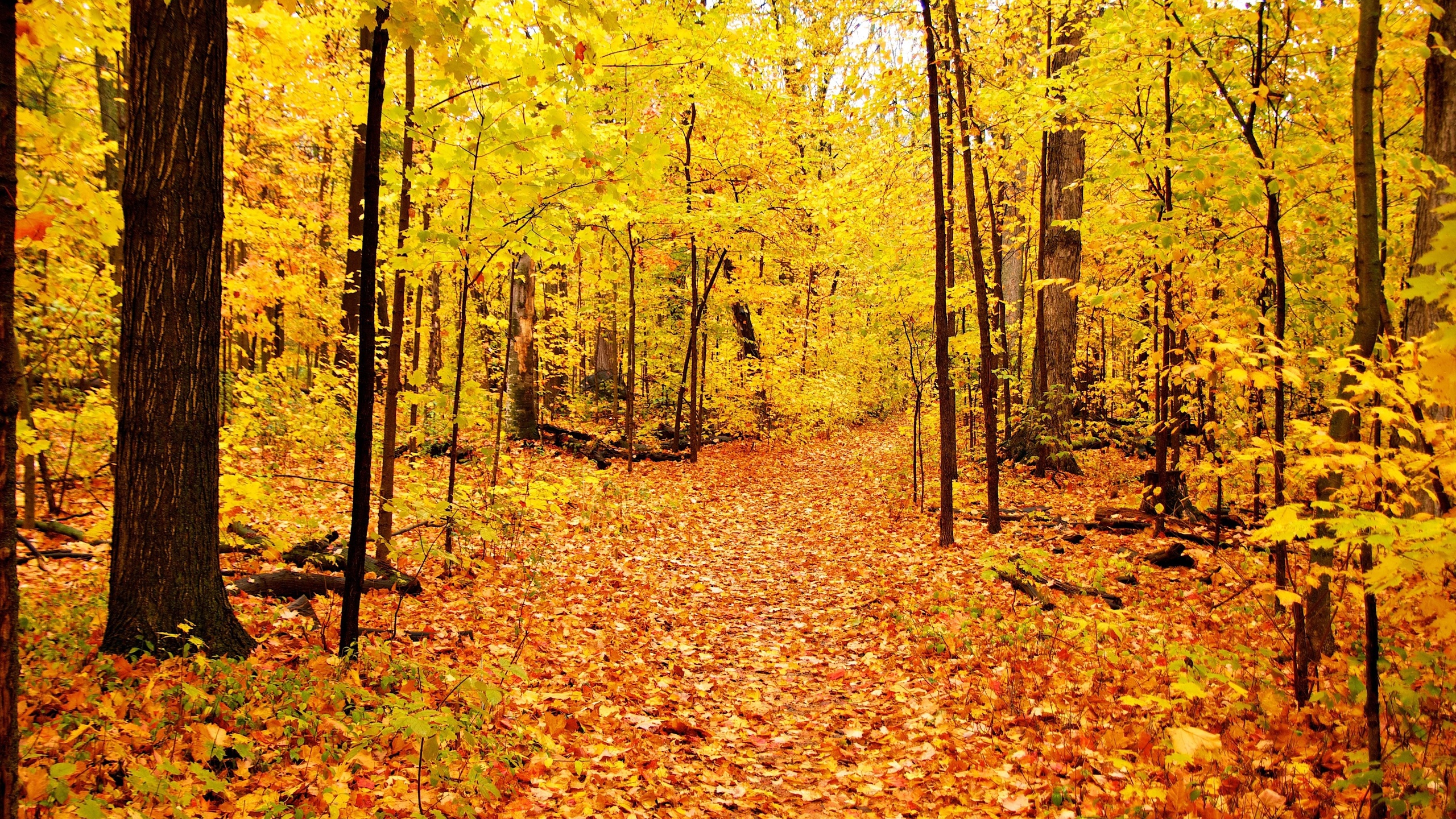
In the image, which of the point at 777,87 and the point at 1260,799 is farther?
the point at 777,87

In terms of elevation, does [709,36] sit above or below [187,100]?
above

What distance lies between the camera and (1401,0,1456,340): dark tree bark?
4.61 meters

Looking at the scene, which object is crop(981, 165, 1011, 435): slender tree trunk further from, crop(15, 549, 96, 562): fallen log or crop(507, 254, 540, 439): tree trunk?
crop(15, 549, 96, 562): fallen log

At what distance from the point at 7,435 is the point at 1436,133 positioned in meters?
7.91

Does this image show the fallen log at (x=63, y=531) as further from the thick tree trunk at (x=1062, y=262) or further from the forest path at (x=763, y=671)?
the thick tree trunk at (x=1062, y=262)

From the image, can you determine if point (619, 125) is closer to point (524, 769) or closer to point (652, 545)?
point (652, 545)

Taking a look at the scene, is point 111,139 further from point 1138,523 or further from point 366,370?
point 1138,523

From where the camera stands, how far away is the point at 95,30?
4.54 metres

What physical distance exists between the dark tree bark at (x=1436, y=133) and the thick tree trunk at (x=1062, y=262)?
23.4 ft

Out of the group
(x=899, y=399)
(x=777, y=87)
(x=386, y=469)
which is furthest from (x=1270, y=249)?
(x=899, y=399)

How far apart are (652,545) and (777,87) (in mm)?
12910

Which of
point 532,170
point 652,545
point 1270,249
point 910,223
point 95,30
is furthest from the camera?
point 910,223

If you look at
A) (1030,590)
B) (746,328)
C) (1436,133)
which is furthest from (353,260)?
(1436,133)

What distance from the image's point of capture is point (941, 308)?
29.4 ft
